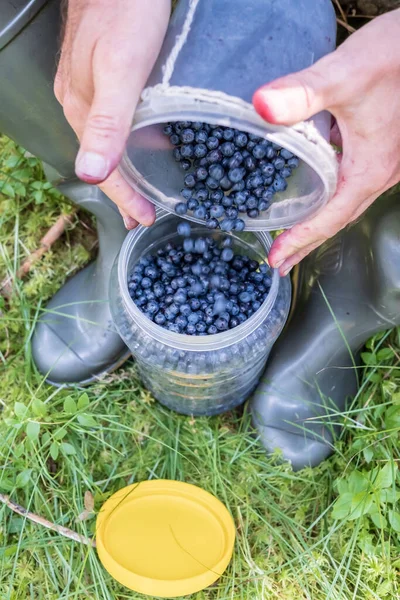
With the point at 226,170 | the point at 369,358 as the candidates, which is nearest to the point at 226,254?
the point at 226,170

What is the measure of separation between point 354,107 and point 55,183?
896 mm

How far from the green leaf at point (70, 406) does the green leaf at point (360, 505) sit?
2.25 ft

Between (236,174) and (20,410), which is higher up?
(236,174)

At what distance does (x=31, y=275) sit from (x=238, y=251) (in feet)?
2.08

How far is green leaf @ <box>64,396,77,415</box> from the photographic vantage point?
1.39m

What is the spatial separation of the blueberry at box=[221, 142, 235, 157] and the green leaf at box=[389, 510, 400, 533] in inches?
34.2

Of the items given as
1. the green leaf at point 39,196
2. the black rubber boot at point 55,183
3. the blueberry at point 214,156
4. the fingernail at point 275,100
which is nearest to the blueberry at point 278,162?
the blueberry at point 214,156

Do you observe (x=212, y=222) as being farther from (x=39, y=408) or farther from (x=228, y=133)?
(x=39, y=408)

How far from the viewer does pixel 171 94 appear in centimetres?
83

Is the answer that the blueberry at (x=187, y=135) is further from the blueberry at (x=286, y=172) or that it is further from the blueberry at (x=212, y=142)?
the blueberry at (x=286, y=172)

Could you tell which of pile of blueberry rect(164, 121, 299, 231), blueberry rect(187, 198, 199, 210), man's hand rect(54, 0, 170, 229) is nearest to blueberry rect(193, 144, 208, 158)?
pile of blueberry rect(164, 121, 299, 231)

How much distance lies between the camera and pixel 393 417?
4.49 feet

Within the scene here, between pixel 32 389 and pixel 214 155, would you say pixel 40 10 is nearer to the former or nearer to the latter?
pixel 214 155

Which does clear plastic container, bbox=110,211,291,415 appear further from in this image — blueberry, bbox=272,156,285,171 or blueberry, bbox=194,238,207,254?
blueberry, bbox=272,156,285,171
